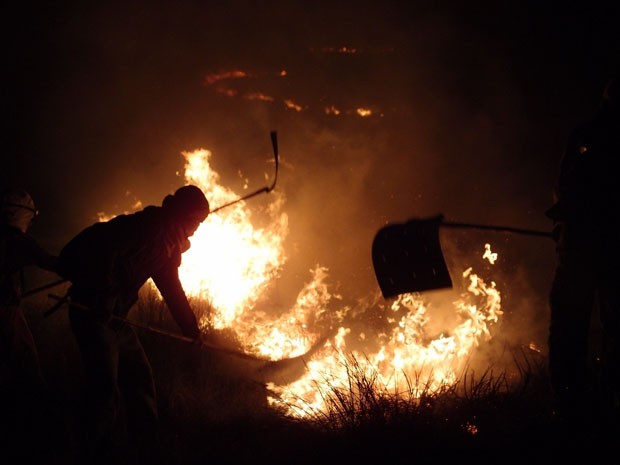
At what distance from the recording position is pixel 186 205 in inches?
139

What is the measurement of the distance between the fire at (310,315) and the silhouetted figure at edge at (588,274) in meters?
1.46

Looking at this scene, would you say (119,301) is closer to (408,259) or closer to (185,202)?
(185,202)

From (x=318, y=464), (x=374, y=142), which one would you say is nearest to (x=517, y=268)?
(x=374, y=142)

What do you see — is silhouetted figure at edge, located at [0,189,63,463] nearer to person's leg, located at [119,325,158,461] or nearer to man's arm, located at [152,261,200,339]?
person's leg, located at [119,325,158,461]

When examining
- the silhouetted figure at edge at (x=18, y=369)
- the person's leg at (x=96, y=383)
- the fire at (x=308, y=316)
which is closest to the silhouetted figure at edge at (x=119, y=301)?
the person's leg at (x=96, y=383)

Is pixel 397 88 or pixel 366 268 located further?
pixel 397 88

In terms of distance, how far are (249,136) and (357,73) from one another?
259 centimetres

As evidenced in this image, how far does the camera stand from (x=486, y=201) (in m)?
7.70

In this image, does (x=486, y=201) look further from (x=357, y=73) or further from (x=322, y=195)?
(x=357, y=73)

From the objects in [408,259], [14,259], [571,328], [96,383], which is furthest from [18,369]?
[571,328]

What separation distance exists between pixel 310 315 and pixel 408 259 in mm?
3883

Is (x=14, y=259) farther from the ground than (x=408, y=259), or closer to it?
farther from the ground

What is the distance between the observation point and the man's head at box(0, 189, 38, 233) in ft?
12.2

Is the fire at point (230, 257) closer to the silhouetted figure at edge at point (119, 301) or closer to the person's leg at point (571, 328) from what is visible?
the silhouetted figure at edge at point (119, 301)
